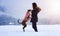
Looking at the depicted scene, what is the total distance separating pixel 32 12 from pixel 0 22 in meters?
2.14

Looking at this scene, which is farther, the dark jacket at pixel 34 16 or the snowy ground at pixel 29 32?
the dark jacket at pixel 34 16

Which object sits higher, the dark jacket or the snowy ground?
the dark jacket

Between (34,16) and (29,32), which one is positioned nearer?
(29,32)

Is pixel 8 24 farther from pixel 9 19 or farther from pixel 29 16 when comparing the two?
pixel 29 16

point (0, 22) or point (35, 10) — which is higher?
point (35, 10)

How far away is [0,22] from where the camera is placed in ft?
18.2

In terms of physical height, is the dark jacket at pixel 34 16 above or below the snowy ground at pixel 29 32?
above

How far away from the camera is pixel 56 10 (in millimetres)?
5578

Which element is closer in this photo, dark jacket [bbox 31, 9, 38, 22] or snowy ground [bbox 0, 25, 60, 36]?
snowy ground [bbox 0, 25, 60, 36]

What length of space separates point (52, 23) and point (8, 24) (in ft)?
4.37

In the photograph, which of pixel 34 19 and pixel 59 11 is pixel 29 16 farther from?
pixel 59 11

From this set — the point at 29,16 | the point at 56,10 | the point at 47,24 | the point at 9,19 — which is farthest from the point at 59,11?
the point at 29,16

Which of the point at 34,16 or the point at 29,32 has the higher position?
the point at 34,16

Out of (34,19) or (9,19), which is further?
(9,19)
